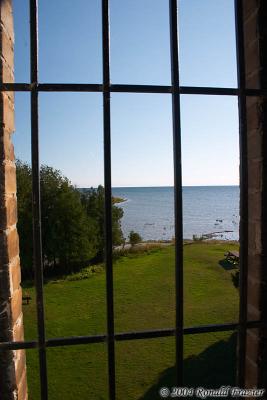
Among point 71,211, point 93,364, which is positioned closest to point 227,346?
point 93,364

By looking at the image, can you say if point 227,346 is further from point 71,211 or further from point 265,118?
point 71,211

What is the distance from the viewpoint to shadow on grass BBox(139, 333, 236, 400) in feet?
29.0

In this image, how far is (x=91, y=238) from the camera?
952 inches

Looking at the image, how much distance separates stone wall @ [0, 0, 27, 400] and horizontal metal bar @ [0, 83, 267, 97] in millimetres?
86

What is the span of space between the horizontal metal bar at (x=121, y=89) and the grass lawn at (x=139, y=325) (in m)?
8.89

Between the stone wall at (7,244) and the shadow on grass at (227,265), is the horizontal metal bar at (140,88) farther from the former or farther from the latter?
the shadow on grass at (227,265)

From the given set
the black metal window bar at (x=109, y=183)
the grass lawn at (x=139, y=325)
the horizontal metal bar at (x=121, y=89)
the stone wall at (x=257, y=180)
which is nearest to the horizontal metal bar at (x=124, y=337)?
the black metal window bar at (x=109, y=183)

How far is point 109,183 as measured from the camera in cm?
152

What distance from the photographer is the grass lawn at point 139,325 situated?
9.30 m

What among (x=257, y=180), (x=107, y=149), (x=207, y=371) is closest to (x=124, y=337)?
(x=107, y=149)

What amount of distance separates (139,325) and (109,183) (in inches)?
521

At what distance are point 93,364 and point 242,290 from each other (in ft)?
33.4

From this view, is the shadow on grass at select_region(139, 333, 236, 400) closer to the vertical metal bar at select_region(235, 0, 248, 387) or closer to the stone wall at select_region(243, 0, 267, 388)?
the stone wall at select_region(243, 0, 267, 388)

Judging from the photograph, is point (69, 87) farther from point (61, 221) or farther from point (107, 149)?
point (61, 221)
